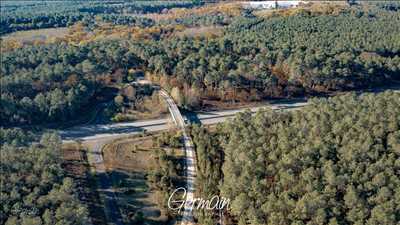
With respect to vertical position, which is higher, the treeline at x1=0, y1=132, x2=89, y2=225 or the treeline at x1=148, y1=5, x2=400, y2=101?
the treeline at x1=148, y1=5, x2=400, y2=101

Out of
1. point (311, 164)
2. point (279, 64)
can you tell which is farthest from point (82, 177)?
point (279, 64)

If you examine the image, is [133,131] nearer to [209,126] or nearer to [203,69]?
[209,126]

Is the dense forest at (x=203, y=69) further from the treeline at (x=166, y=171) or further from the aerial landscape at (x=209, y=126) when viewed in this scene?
the treeline at (x=166, y=171)

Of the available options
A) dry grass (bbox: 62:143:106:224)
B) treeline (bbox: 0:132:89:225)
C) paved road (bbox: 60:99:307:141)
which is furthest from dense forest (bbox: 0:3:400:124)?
treeline (bbox: 0:132:89:225)

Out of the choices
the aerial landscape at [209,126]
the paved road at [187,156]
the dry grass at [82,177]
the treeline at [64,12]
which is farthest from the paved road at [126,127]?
the treeline at [64,12]

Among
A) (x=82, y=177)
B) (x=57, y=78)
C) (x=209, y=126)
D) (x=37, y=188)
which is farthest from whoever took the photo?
(x=57, y=78)

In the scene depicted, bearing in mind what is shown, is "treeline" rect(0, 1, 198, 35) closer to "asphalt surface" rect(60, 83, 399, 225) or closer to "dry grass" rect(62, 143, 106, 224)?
"asphalt surface" rect(60, 83, 399, 225)
